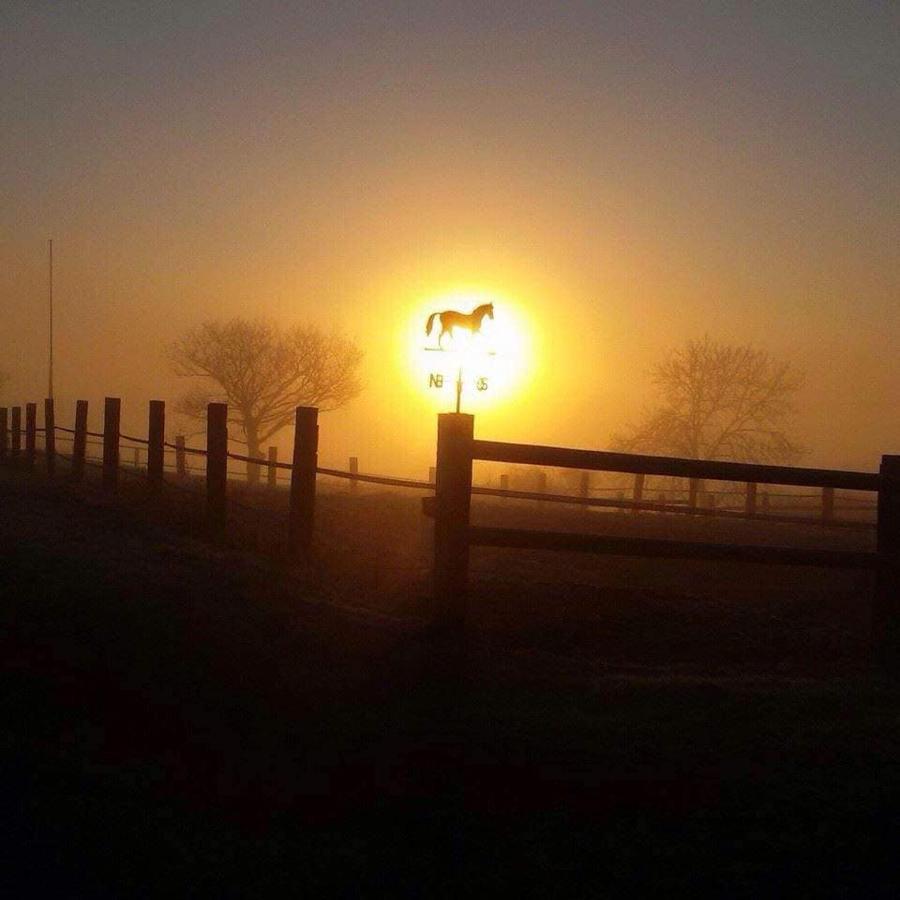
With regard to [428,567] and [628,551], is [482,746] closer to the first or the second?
[628,551]

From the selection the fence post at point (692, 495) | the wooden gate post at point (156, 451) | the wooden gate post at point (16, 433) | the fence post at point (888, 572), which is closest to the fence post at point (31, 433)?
the wooden gate post at point (16, 433)

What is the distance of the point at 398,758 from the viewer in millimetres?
4227

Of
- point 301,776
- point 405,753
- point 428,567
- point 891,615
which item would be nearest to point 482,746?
point 405,753

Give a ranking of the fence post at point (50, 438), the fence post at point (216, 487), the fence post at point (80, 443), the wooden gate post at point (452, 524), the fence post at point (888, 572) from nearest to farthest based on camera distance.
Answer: the wooden gate post at point (452, 524), the fence post at point (888, 572), the fence post at point (216, 487), the fence post at point (80, 443), the fence post at point (50, 438)

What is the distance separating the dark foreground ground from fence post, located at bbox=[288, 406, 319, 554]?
354 centimetres

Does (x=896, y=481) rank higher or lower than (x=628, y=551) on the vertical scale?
higher

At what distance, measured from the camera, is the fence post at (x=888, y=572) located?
654cm

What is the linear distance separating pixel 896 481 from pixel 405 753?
3874mm

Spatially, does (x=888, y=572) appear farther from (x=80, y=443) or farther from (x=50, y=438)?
(x=50, y=438)

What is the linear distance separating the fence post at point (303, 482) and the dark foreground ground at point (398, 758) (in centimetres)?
354

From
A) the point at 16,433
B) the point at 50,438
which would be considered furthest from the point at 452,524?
the point at 16,433

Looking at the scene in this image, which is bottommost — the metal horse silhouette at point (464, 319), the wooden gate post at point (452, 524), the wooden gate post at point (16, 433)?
the wooden gate post at point (16, 433)

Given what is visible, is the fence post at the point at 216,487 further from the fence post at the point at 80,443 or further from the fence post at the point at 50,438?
the fence post at the point at 50,438

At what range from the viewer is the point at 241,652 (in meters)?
5.56
